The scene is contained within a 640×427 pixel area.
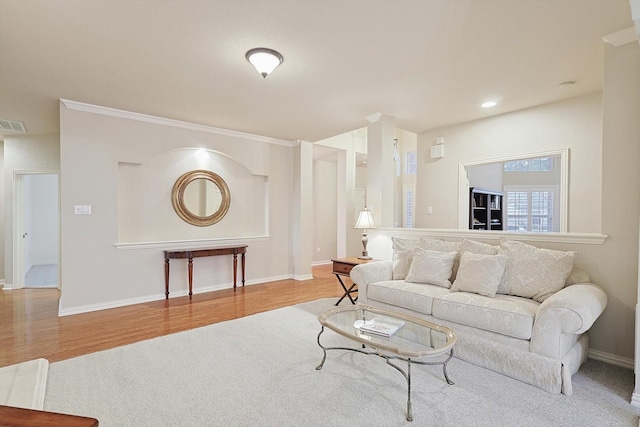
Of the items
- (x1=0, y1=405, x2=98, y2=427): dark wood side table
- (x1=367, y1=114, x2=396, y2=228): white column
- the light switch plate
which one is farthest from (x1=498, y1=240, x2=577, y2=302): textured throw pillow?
the light switch plate

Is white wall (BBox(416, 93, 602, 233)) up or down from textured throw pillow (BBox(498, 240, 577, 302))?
up

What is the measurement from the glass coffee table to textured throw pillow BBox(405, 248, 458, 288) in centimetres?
80

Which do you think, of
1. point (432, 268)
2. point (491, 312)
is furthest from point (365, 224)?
point (491, 312)

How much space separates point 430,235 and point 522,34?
2.16 metres

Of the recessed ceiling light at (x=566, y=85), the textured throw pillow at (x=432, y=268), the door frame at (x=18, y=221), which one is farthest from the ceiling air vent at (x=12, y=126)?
the recessed ceiling light at (x=566, y=85)

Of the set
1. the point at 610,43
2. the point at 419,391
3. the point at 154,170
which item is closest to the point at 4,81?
the point at 154,170

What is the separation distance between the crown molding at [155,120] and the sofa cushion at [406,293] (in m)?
3.39

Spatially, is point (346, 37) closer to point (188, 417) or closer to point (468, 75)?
point (468, 75)

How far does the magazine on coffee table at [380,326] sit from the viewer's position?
2.22 meters

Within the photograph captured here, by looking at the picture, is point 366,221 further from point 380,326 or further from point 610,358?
point 610,358

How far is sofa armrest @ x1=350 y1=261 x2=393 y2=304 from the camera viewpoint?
3.49 metres

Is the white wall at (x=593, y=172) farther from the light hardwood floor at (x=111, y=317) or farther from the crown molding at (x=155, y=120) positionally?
the crown molding at (x=155, y=120)

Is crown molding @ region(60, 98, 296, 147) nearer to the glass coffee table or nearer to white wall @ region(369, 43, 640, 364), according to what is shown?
white wall @ region(369, 43, 640, 364)

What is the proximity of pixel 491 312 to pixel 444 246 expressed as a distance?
42.7 inches
